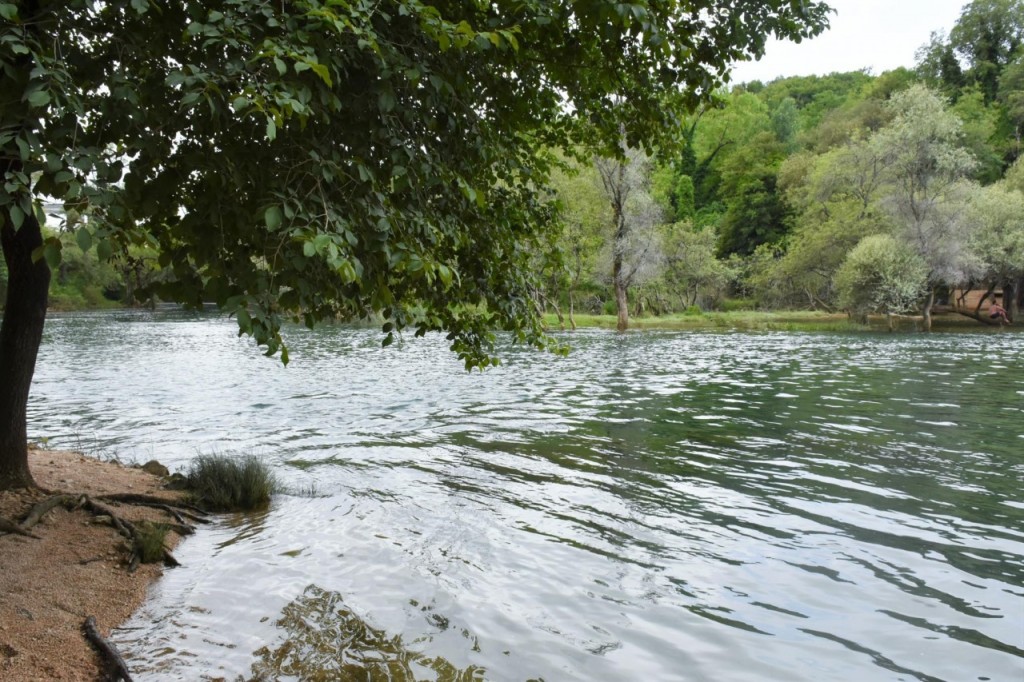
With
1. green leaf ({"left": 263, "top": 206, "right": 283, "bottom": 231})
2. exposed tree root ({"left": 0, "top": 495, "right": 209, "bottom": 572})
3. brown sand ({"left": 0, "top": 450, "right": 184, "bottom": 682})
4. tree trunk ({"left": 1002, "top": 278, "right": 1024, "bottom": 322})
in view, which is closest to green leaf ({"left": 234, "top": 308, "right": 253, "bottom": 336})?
green leaf ({"left": 263, "top": 206, "right": 283, "bottom": 231})

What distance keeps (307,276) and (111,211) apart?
145 centimetres

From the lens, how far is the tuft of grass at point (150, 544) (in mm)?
7250

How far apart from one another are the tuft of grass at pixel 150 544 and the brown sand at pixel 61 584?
11 cm

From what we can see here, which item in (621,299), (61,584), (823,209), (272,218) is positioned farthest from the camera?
(823,209)

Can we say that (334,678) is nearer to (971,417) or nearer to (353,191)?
(353,191)

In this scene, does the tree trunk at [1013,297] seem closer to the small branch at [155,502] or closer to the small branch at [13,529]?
the small branch at [155,502]

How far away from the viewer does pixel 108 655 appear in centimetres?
521

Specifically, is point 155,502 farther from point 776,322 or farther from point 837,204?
point 837,204

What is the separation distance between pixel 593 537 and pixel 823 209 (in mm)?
65883

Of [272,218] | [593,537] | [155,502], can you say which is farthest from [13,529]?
[593,537]

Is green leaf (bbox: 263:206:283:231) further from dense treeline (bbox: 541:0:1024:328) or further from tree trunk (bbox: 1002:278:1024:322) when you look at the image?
tree trunk (bbox: 1002:278:1024:322)

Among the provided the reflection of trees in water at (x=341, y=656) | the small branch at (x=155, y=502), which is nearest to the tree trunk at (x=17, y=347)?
the small branch at (x=155, y=502)

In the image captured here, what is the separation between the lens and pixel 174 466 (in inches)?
484

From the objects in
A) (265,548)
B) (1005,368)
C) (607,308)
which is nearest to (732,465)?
(265,548)
